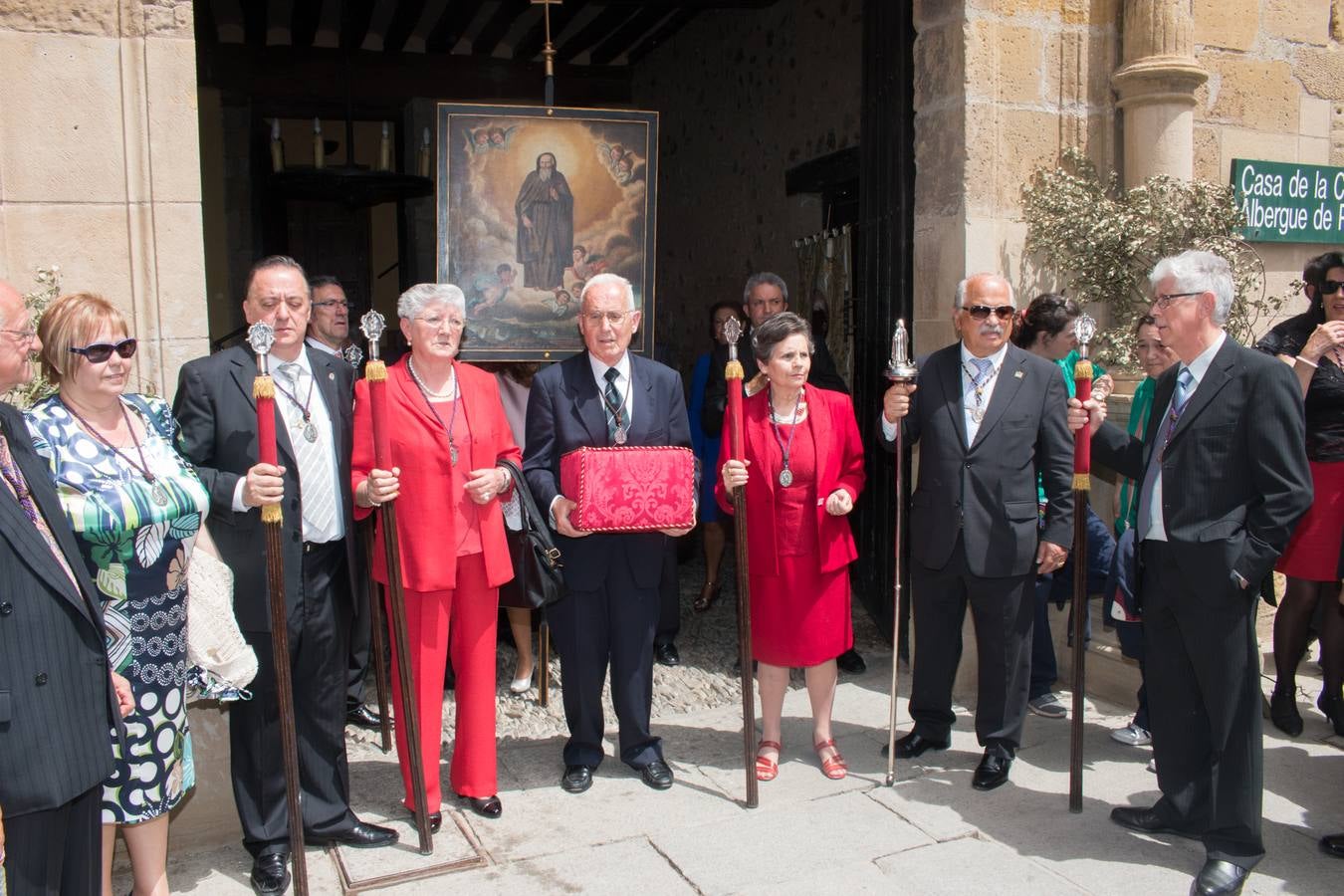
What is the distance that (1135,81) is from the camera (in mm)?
5336

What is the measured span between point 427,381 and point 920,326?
8.54ft

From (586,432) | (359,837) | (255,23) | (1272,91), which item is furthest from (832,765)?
(255,23)

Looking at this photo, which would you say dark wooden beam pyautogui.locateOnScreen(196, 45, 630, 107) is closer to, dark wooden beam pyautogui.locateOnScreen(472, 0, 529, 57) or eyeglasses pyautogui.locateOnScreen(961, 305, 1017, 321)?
dark wooden beam pyautogui.locateOnScreen(472, 0, 529, 57)

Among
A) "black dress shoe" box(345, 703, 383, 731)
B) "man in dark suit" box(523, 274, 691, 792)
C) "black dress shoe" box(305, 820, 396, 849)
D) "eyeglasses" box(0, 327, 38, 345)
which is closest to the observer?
"eyeglasses" box(0, 327, 38, 345)

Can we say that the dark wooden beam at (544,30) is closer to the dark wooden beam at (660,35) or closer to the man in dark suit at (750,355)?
the dark wooden beam at (660,35)

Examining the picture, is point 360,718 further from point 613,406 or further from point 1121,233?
point 1121,233

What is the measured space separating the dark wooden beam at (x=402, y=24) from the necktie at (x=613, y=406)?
6759 mm

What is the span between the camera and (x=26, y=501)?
2.49 metres

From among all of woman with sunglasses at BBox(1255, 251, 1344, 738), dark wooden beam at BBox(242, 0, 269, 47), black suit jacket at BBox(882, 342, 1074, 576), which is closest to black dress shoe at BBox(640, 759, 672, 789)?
black suit jacket at BBox(882, 342, 1074, 576)

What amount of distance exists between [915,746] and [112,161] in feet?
12.4

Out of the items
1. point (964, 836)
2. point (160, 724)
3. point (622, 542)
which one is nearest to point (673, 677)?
point (622, 542)

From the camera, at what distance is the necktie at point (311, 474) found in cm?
359

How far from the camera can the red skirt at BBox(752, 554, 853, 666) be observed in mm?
4301

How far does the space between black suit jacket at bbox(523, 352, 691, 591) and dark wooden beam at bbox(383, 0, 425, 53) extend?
22.1 ft
